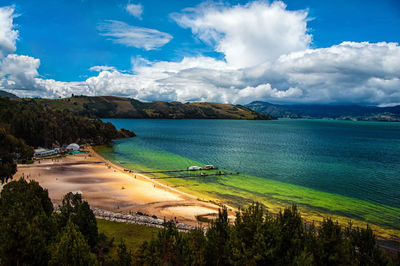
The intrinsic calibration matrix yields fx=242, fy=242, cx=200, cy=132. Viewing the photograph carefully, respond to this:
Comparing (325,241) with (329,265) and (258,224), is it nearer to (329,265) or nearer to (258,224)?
(329,265)

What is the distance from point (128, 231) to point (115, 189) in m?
28.6

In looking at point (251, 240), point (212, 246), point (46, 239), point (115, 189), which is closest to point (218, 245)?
point (212, 246)

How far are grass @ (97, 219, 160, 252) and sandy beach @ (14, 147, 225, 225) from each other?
24.7ft

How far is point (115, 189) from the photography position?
5972cm

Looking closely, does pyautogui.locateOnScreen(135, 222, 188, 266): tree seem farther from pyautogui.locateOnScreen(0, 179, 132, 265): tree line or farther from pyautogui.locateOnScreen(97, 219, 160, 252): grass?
pyautogui.locateOnScreen(97, 219, 160, 252): grass

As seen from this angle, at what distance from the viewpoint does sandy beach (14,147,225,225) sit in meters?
46.7

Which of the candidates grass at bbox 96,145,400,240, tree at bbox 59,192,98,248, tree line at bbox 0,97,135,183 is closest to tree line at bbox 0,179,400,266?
tree at bbox 59,192,98,248

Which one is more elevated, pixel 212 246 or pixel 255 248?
pixel 255 248

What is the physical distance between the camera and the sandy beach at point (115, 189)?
4672 centimetres

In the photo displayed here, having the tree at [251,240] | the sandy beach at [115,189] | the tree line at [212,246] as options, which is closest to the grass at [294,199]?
the sandy beach at [115,189]

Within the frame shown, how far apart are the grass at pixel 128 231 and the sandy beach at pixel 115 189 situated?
752 centimetres

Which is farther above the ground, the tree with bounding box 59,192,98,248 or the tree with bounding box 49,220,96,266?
Answer: the tree with bounding box 49,220,96,266

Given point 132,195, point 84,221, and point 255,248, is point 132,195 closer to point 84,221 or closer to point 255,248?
point 84,221

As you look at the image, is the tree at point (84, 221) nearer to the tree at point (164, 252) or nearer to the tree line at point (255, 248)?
the tree line at point (255, 248)
